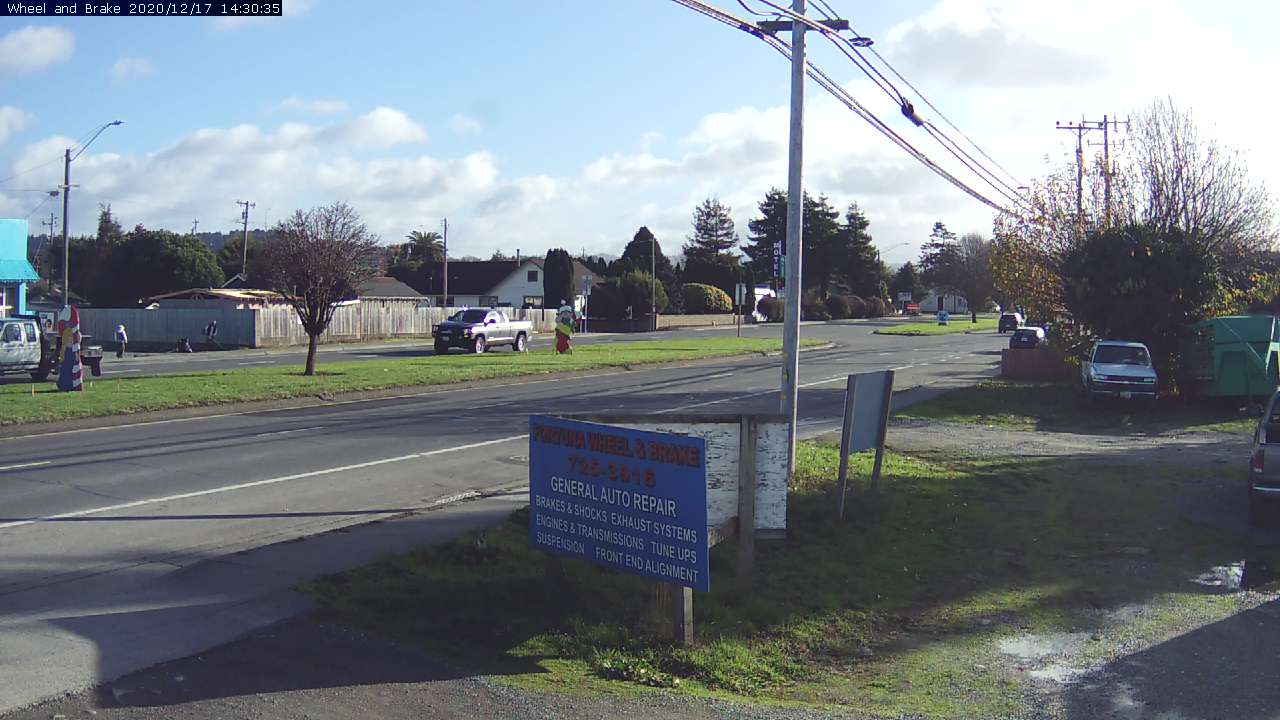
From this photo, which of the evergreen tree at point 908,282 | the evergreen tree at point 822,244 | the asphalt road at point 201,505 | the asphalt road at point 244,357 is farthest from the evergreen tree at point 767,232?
the asphalt road at point 201,505

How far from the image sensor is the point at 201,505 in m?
11.4

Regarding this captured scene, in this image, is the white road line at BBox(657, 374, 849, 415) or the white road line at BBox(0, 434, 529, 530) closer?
the white road line at BBox(0, 434, 529, 530)

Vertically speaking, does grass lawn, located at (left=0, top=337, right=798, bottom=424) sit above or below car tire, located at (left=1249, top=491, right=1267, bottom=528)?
above

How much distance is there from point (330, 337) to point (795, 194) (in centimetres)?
4420

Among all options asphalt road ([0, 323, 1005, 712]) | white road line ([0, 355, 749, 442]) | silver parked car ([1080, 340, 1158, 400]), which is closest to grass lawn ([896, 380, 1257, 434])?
silver parked car ([1080, 340, 1158, 400])

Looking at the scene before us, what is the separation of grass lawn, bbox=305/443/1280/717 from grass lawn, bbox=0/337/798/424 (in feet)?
40.3

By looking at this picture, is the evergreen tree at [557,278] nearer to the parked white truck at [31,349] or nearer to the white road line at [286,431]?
the parked white truck at [31,349]

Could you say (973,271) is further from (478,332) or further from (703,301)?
(478,332)

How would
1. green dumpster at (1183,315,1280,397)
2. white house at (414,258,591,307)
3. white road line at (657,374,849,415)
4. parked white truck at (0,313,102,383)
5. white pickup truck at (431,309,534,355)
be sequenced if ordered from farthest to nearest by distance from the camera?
white house at (414,258,591,307), white pickup truck at (431,309,534,355), green dumpster at (1183,315,1280,397), parked white truck at (0,313,102,383), white road line at (657,374,849,415)

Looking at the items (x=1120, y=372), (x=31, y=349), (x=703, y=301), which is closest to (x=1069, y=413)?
(x=1120, y=372)

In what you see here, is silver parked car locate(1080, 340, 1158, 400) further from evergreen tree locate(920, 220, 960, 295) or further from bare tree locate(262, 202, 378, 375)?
evergreen tree locate(920, 220, 960, 295)

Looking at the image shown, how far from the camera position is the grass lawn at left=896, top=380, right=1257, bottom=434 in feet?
77.5

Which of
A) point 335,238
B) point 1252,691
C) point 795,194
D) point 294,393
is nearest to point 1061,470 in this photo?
point 795,194

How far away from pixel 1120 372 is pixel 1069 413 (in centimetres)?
193
